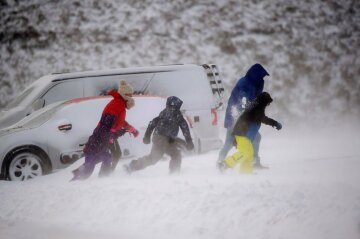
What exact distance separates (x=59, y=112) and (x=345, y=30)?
8.82 m

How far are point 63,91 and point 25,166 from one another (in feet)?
6.13

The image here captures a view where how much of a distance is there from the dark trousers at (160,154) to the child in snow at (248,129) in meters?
0.68

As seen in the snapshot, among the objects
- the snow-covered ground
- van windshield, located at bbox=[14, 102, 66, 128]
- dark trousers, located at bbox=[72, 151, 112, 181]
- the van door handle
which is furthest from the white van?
dark trousers, located at bbox=[72, 151, 112, 181]

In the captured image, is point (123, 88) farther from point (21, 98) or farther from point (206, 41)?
point (206, 41)

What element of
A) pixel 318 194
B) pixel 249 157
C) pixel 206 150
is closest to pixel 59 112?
pixel 206 150

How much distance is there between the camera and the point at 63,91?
7.63 metres

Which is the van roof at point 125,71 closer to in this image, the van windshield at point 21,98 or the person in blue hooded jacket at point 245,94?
the van windshield at point 21,98

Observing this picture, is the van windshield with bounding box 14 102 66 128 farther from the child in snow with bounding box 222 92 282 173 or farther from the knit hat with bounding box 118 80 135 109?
the child in snow with bounding box 222 92 282 173

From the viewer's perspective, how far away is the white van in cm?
741

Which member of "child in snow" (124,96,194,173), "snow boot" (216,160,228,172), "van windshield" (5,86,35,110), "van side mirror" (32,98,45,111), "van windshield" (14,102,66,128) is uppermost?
"van windshield" (5,86,35,110)

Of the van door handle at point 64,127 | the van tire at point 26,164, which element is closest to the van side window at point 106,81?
the van door handle at point 64,127

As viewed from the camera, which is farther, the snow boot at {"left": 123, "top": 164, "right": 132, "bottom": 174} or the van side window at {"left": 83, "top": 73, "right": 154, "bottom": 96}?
the van side window at {"left": 83, "top": 73, "right": 154, "bottom": 96}

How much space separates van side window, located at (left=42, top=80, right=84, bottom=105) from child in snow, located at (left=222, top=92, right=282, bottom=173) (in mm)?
3376

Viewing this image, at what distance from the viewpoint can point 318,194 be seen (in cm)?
428
